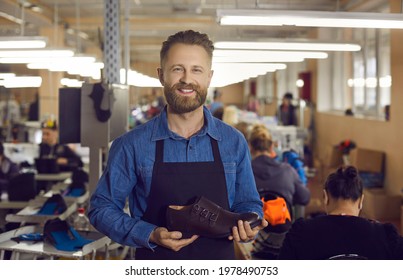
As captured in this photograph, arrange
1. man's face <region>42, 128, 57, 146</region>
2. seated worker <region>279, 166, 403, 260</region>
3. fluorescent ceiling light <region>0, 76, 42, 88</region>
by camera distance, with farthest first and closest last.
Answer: man's face <region>42, 128, 57, 146</region>
fluorescent ceiling light <region>0, 76, 42, 88</region>
seated worker <region>279, 166, 403, 260</region>

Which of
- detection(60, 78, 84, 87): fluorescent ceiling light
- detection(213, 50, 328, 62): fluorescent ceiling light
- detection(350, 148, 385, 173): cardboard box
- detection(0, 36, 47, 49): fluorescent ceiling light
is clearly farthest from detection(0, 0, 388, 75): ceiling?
detection(0, 36, 47, 49): fluorescent ceiling light

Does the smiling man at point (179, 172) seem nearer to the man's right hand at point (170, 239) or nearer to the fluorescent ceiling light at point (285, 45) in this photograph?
the man's right hand at point (170, 239)

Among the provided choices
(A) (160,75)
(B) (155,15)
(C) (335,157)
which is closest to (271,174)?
(A) (160,75)

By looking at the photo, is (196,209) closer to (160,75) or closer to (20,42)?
(160,75)

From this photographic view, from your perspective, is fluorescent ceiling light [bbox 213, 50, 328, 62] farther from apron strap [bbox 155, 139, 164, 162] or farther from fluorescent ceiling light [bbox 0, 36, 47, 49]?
apron strap [bbox 155, 139, 164, 162]

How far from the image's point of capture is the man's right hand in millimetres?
1691

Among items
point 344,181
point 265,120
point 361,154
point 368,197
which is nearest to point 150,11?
point 265,120

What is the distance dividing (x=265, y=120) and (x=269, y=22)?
541 centimetres

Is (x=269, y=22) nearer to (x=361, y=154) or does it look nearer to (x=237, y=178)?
(x=237, y=178)

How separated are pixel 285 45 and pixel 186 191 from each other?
7.01ft

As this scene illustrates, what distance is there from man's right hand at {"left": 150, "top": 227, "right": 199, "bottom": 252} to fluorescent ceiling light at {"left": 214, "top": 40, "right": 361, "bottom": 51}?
6.58 feet

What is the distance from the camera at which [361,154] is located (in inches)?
297

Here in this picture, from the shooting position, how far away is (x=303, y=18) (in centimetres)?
259

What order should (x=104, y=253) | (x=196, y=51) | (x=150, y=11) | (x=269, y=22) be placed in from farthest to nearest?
(x=150, y=11), (x=104, y=253), (x=269, y=22), (x=196, y=51)
